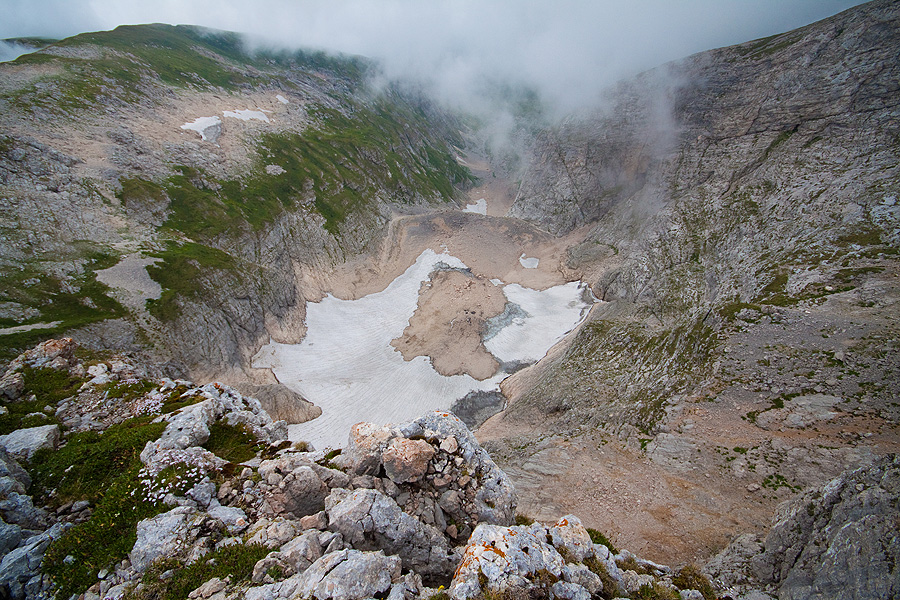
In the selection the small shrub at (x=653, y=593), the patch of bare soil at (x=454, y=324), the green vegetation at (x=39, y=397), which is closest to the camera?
the small shrub at (x=653, y=593)

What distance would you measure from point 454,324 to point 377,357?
14398mm

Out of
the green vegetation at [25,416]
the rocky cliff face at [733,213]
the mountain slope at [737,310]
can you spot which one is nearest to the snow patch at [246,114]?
the rocky cliff face at [733,213]

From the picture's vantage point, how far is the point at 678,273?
167ft

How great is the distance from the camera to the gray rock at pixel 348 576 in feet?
28.6

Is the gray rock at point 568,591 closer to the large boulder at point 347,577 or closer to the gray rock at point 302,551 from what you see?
the large boulder at point 347,577

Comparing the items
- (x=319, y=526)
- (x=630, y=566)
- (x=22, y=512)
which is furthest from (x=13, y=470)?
(x=630, y=566)

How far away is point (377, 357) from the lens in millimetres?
55562

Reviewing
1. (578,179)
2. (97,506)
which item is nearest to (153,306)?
(97,506)

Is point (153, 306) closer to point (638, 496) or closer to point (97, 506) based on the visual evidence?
point (97, 506)

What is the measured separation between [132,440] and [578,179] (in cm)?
9680

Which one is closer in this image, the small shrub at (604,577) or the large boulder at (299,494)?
the small shrub at (604,577)

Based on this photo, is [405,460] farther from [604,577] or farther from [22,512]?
[22,512]

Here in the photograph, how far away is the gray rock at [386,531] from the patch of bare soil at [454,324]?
1645 inches

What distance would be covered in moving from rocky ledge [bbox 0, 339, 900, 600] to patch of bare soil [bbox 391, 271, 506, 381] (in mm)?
39518
